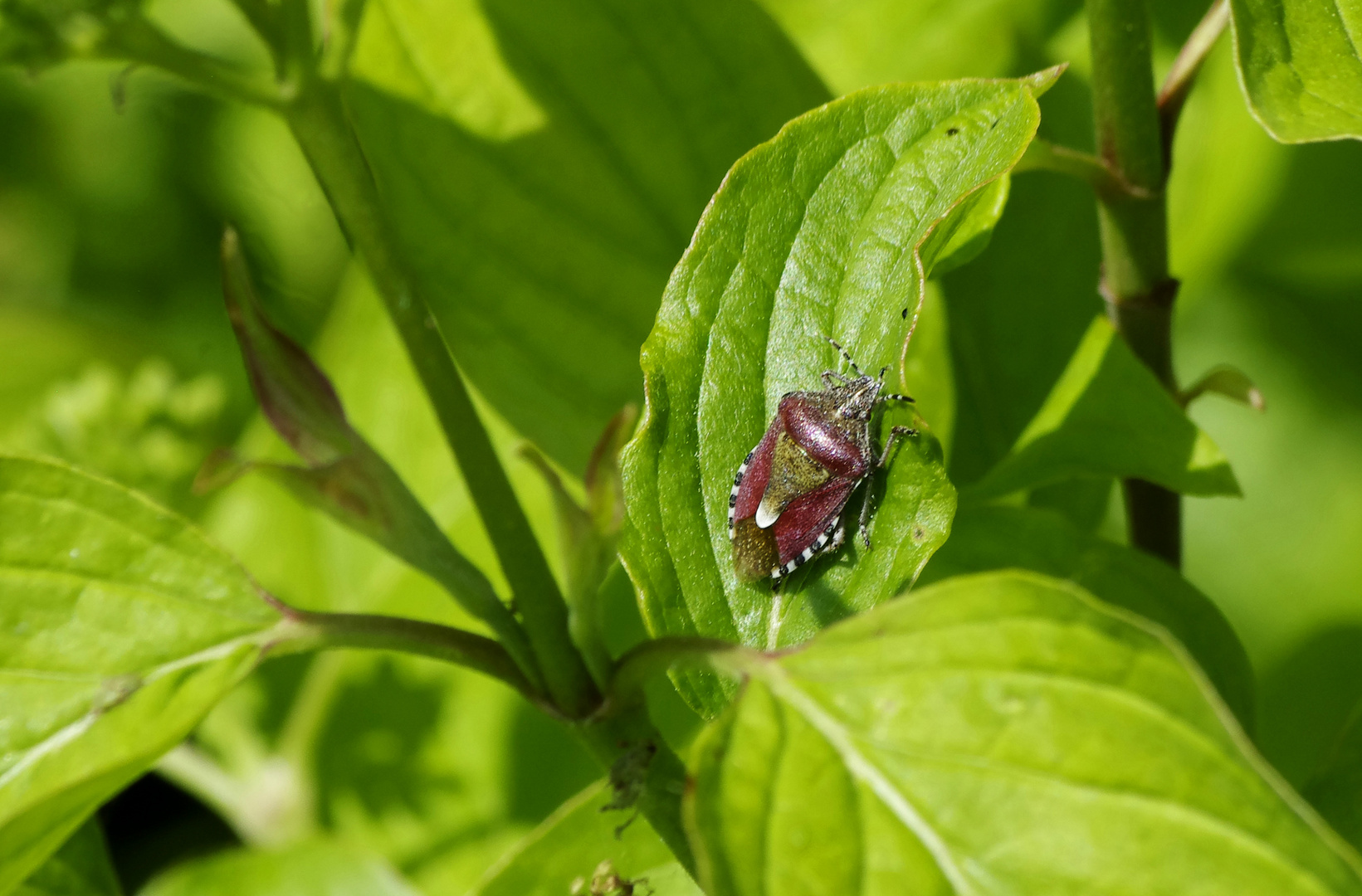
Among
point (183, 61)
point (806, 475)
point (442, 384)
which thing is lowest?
point (806, 475)

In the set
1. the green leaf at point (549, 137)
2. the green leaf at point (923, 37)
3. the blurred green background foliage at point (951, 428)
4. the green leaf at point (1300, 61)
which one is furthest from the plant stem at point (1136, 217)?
the green leaf at point (923, 37)

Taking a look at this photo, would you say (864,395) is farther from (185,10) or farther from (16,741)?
(185,10)

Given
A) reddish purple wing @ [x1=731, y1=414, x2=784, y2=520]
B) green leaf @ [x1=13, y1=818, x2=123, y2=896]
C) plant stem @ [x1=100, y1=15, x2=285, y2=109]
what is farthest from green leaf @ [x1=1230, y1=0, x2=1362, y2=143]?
green leaf @ [x1=13, y1=818, x2=123, y2=896]

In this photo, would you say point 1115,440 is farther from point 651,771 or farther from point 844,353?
point 651,771

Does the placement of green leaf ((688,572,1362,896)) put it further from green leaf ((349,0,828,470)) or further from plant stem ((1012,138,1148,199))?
green leaf ((349,0,828,470))

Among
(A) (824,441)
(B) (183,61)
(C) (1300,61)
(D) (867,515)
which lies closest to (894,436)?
(D) (867,515)

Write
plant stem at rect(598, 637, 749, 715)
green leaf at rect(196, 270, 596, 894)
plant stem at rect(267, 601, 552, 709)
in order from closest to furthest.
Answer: plant stem at rect(598, 637, 749, 715), plant stem at rect(267, 601, 552, 709), green leaf at rect(196, 270, 596, 894)

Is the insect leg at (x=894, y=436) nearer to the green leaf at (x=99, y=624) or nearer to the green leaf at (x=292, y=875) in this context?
the green leaf at (x=99, y=624)

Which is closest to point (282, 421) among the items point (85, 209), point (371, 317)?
point (371, 317)
